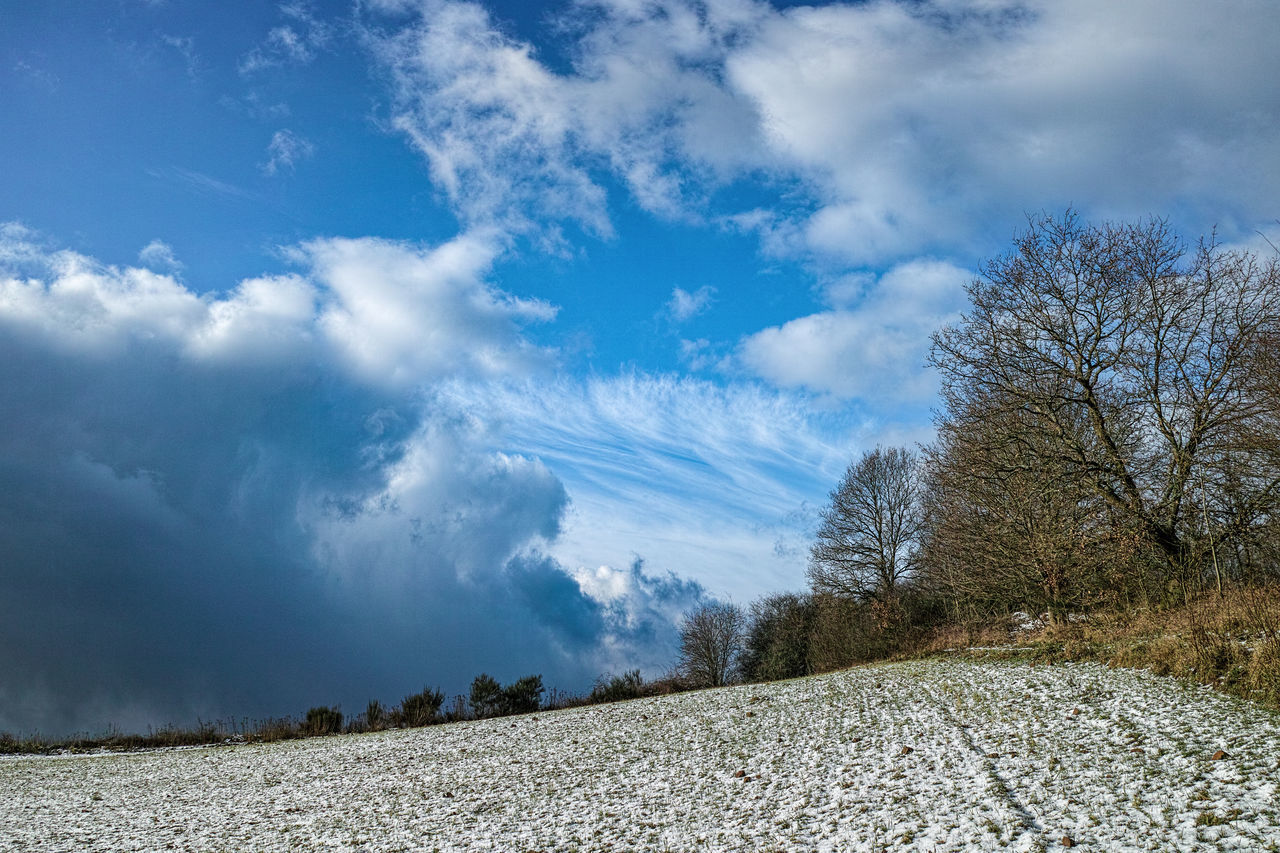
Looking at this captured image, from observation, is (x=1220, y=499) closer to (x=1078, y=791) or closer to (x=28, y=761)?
(x=1078, y=791)

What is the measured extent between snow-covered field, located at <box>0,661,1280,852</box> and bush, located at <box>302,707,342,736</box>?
6.95 metres

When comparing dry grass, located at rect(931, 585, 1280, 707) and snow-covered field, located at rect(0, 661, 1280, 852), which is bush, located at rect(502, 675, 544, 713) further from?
dry grass, located at rect(931, 585, 1280, 707)

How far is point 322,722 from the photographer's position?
77.3 feet

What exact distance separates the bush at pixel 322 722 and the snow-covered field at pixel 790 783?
695 centimetres

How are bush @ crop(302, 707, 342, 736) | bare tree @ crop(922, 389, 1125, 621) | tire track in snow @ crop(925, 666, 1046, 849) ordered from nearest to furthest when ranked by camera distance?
tire track in snow @ crop(925, 666, 1046, 849), bare tree @ crop(922, 389, 1125, 621), bush @ crop(302, 707, 342, 736)

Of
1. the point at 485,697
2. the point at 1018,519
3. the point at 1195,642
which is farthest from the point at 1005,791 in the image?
the point at 485,697

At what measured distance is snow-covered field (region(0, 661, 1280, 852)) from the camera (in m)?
6.23

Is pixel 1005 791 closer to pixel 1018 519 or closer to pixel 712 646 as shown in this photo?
pixel 1018 519

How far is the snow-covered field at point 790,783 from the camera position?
6227 millimetres

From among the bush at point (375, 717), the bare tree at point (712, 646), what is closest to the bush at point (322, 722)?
the bush at point (375, 717)

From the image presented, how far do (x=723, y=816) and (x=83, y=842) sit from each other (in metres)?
9.61

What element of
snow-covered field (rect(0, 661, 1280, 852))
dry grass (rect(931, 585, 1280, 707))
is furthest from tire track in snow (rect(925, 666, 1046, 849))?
dry grass (rect(931, 585, 1280, 707))

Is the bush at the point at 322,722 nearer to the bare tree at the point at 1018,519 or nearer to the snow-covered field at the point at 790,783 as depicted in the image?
the snow-covered field at the point at 790,783

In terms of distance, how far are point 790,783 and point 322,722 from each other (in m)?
20.4
